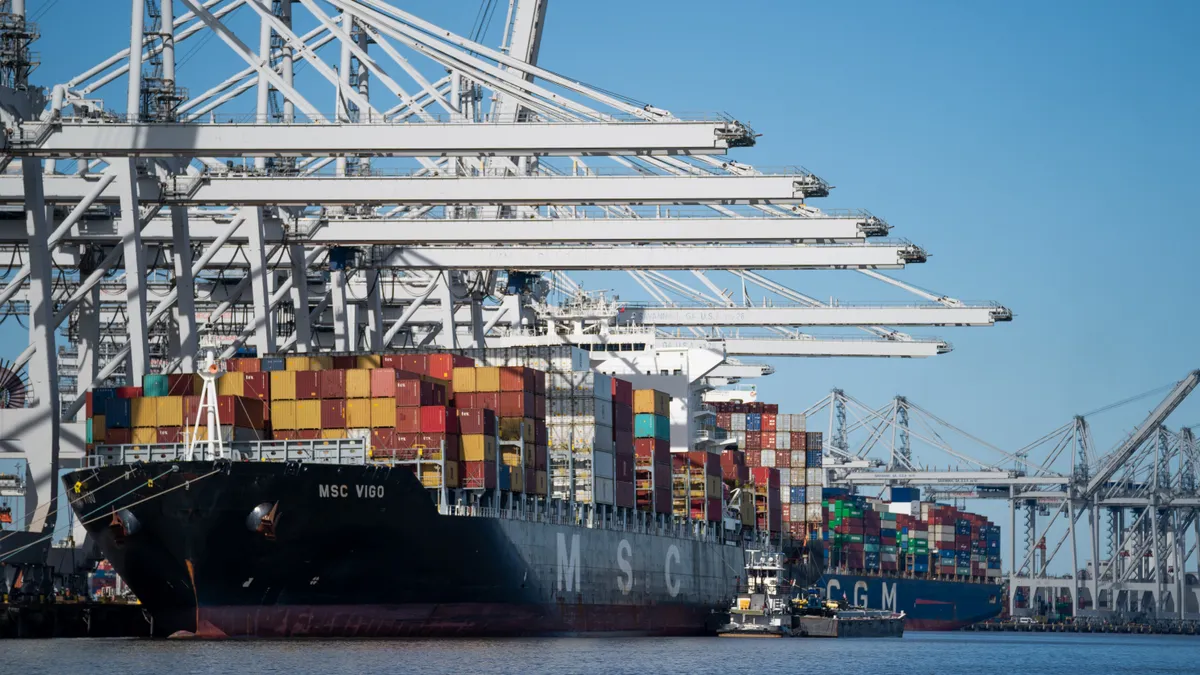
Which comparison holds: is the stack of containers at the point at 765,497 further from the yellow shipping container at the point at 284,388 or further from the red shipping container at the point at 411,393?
the yellow shipping container at the point at 284,388

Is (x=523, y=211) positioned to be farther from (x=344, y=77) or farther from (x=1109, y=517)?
(x=1109, y=517)

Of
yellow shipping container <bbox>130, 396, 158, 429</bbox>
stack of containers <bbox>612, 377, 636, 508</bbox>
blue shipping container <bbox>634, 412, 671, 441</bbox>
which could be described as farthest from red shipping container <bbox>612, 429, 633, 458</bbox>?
yellow shipping container <bbox>130, 396, 158, 429</bbox>

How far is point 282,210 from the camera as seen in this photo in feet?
157

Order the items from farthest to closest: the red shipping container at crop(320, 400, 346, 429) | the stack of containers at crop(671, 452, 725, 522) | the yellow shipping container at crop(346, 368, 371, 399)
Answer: the stack of containers at crop(671, 452, 725, 522) < the red shipping container at crop(320, 400, 346, 429) < the yellow shipping container at crop(346, 368, 371, 399)

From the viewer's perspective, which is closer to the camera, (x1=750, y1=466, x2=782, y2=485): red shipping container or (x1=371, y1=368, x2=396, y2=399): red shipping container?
(x1=371, y1=368, x2=396, y2=399): red shipping container

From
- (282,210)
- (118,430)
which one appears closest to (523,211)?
(282,210)

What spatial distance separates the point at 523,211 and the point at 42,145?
1528 cm

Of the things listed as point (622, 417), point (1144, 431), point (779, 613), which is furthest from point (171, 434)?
point (1144, 431)

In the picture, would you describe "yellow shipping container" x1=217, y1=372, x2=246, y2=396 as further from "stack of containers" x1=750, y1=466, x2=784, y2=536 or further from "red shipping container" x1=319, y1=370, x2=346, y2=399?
"stack of containers" x1=750, y1=466, x2=784, y2=536

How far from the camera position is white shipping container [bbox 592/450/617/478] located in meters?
46.7

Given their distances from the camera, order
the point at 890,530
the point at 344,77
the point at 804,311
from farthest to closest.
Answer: the point at 890,530 < the point at 804,311 < the point at 344,77

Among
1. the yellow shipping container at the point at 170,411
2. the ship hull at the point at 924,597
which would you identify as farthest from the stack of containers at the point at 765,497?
the yellow shipping container at the point at 170,411

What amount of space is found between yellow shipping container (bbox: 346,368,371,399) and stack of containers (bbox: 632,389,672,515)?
44.3ft

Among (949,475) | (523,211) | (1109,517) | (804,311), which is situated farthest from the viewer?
(1109,517)
